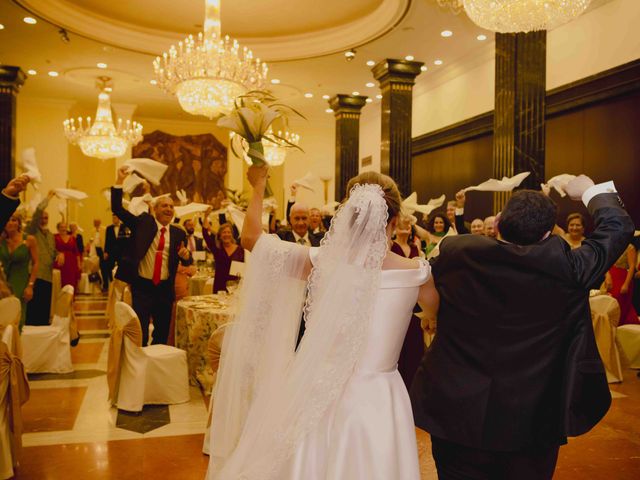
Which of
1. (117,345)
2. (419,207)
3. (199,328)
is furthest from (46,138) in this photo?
(419,207)

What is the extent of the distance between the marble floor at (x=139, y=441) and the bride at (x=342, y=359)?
1711mm

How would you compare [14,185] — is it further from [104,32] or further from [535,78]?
[104,32]

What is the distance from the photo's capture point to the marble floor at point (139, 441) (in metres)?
3.50

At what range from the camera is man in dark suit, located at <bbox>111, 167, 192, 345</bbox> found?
17.2 ft

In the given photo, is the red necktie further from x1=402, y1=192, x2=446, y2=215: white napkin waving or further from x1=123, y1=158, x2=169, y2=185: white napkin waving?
x1=402, y1=192, x2=446, y2=215: white napkin waving

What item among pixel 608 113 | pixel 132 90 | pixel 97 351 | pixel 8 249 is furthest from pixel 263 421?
pixel 132 90

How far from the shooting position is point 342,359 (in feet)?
6.22

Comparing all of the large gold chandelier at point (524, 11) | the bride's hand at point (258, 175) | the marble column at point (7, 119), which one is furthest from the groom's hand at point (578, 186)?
the marble column at point (7, 119)

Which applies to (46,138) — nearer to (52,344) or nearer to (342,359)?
(52,344)

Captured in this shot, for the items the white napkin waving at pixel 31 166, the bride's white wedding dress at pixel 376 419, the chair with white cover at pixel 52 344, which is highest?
the white napkin waving at pixel 31 166

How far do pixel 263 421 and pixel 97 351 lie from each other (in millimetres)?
5693

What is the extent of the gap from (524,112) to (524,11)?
202 cm

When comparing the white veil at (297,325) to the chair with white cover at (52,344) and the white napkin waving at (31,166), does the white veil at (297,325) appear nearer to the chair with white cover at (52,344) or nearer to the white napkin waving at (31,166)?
the white napkin waving at (31,166)

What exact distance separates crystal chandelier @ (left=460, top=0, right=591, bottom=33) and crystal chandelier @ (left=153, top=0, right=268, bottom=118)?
364cm
